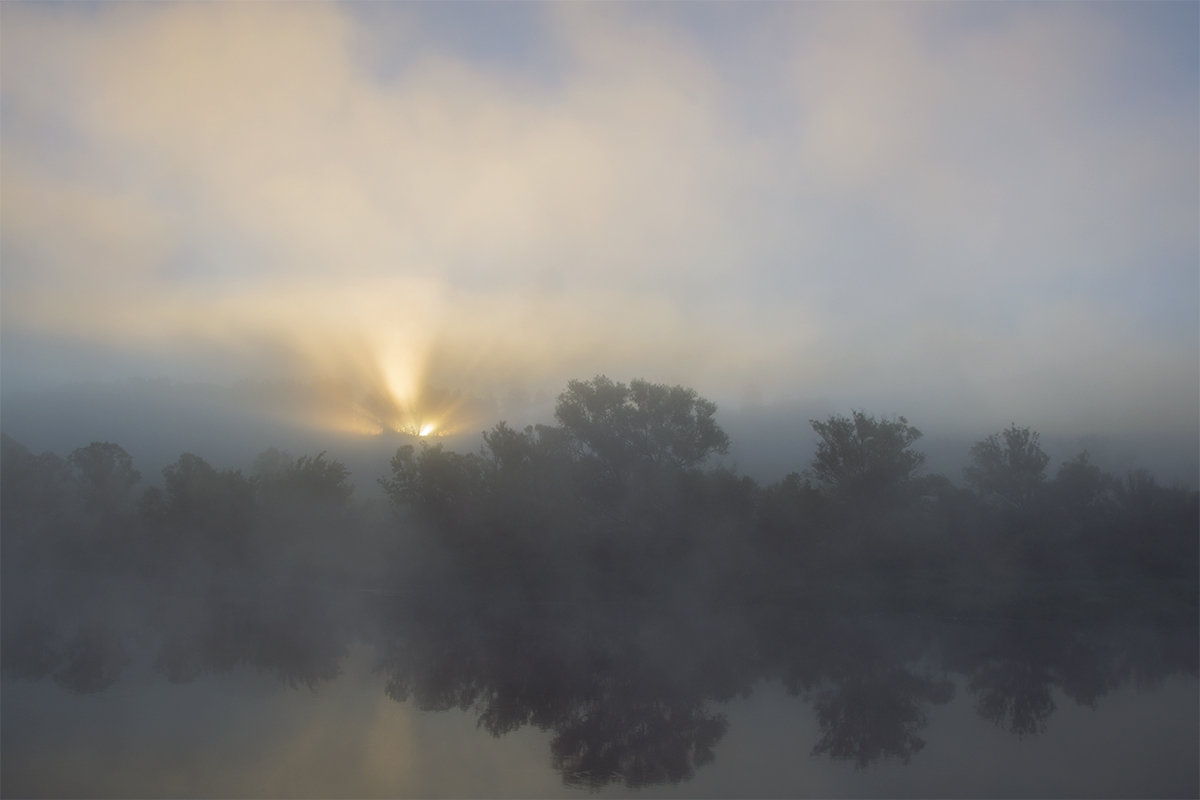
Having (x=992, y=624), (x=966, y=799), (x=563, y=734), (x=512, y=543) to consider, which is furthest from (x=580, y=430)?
(x=966, y=799)

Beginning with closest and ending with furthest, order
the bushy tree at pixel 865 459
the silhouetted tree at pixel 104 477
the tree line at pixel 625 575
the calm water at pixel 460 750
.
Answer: the calm water at pixel 460 750 < the tree line at pixel 625 575 < the bushy tree at pixel 865 459 < the silhouetted tree at pixel 104 477

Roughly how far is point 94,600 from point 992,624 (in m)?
42.5

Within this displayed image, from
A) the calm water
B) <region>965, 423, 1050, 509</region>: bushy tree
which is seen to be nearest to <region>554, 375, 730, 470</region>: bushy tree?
<region>965, 423, 1050, 509</region>: bushy tree

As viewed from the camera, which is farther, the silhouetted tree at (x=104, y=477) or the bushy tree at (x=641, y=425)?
the silhouetted tree at (x=104, y=477)

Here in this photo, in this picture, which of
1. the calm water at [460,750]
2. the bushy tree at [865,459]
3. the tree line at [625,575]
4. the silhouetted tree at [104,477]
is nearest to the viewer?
the calm water at [460,750]

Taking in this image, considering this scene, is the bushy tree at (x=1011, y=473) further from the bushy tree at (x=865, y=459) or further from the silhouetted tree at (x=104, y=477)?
the silhouetted tree at (x=104, y=477)

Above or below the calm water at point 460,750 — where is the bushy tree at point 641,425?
above

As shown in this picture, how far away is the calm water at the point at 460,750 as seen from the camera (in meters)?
11.6

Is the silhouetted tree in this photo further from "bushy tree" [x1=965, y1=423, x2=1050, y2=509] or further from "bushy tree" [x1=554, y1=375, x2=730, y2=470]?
"bushy tree" [x1=965, y1=423, x2=1050, y2=509]

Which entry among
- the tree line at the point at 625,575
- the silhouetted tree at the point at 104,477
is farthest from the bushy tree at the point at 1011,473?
the silhouetted tree at the point at 104,477

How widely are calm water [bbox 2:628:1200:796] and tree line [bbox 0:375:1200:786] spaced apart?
2.66 feet

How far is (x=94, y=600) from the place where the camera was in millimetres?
39594

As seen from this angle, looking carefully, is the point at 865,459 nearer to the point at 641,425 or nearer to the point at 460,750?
the point at 641,425

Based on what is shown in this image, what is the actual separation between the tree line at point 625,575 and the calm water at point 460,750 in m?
0.81
